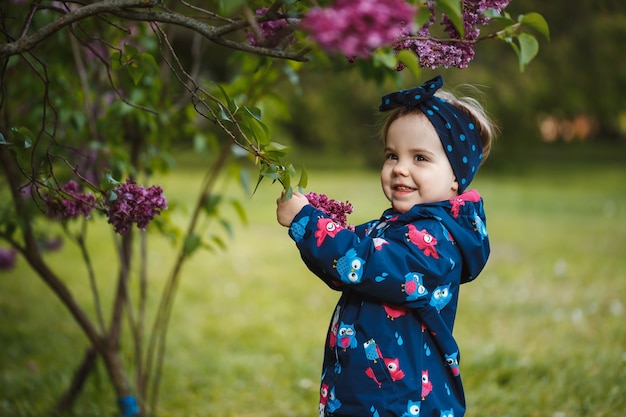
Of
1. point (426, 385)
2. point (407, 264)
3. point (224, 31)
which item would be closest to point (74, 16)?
point (224, 31)

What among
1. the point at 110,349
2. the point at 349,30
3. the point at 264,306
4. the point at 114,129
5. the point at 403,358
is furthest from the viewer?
the point at 264,306

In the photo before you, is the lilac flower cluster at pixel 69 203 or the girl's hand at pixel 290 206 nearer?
the girl's hand at pixel 290 206

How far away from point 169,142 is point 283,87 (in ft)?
42.9

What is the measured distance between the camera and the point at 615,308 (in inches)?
188

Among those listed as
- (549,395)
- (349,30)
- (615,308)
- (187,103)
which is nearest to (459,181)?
(349,30)

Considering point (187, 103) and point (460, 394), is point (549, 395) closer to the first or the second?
point (460, 394)

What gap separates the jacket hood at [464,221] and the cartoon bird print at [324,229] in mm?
242

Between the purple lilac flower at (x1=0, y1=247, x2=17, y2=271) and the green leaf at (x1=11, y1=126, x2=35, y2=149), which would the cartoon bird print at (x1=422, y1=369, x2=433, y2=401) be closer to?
the green leaf at (x1=11, y1=126, x2=35, y2=149)

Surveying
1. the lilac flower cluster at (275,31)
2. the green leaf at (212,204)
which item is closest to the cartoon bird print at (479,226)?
the lilac flower cluster at (275,31)

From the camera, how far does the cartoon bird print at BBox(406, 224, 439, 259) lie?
1674 millimetres

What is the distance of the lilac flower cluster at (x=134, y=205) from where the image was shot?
66.4 inches

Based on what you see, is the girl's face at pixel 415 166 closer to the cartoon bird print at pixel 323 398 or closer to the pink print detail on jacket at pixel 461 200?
the pink print detail on jacket at pixel 461 200

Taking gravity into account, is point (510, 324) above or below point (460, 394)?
above

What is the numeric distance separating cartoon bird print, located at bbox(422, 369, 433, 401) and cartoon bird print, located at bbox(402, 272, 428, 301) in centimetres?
23
